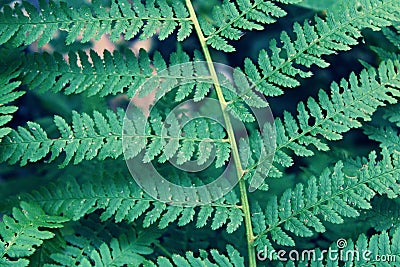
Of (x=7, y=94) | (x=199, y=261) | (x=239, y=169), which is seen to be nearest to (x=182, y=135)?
(x=239, y=169)

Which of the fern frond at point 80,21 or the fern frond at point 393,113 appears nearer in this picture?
the fern frond at point 80,21

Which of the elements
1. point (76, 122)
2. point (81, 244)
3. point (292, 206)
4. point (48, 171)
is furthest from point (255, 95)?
point (48, 171)

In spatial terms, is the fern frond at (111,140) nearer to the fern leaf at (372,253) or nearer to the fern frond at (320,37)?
the fern frond at (320,37)

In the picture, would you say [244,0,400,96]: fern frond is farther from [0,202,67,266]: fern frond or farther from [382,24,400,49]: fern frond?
[0,202,67,266]: fern frond

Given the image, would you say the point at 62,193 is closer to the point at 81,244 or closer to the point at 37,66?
the point at 81,244

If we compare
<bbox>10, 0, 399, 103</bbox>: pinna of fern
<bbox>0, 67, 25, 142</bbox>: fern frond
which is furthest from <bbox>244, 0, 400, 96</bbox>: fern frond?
<bbox>0, 67, 25, 142</bbox>: fern frond

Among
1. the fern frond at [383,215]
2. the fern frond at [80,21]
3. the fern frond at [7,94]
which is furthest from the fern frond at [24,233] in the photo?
the fern frond at [383,215]

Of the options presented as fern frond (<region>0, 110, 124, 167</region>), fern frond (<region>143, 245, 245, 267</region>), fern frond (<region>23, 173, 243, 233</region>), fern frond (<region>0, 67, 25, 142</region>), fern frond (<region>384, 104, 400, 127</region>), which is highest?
fern frond (<region>384, 104, 400, 127</region>)
